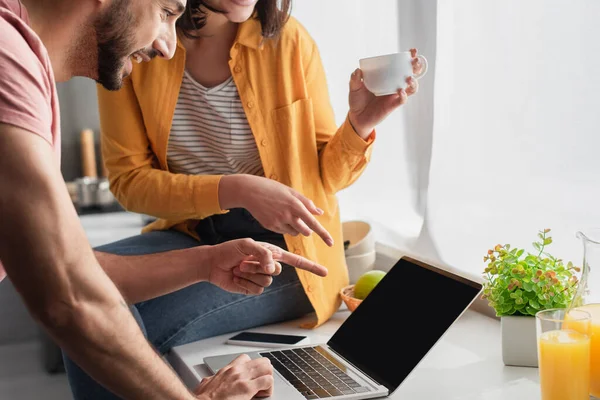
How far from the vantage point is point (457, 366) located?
1498 millimetres

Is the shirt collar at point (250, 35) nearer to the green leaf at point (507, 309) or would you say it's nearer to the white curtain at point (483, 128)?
the white curtain at point (483, 128)

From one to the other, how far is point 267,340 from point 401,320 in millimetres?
365

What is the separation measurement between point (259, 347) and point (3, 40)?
0.91 metres

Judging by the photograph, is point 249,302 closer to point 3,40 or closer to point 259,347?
point 259,347

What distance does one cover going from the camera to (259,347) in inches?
65.5

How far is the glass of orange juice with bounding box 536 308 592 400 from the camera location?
1141mm

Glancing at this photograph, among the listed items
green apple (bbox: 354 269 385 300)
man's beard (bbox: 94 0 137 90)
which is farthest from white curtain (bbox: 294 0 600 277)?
man's beard (bbox: 94 0 137 90)

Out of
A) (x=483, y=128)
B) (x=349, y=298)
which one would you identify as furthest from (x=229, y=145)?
(x=483, y=128)

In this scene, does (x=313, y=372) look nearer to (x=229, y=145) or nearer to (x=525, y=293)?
(x=525, y=293)

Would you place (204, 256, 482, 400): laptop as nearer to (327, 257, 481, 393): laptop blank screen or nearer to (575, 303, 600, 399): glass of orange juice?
(327, 257, 481, 393): laptop blank screen

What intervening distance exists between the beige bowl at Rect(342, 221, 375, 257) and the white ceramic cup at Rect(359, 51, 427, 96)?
21.5 inches

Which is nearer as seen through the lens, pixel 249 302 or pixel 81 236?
pixel 81 236

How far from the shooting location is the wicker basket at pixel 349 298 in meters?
1.77

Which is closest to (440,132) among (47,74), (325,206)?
(325,206)
